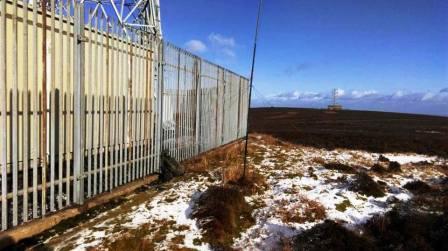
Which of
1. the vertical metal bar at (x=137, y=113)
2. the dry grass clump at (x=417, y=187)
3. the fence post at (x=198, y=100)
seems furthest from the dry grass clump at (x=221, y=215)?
the dry grass clump at (x=417, y=187)

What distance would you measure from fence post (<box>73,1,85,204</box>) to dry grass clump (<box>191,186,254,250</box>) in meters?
1.81

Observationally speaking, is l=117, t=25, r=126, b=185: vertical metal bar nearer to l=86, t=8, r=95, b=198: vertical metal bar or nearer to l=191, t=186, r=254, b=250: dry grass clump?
l=86, t=8, r=95, b=198: vertical metal bar

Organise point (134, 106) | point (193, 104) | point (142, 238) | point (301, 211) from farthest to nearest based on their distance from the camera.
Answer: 1. point (193, 104)
2. point (134, 106)
3. point (301, 211)
4. point (142, 238)

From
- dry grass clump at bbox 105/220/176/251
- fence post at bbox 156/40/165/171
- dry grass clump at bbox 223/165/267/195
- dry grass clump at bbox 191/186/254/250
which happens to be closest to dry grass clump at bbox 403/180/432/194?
dry grass clump at bbox 223/165/267/195

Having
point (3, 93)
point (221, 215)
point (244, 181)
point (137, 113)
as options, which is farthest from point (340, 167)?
point (3, 93)

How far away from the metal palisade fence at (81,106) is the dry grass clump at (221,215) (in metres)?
1.79

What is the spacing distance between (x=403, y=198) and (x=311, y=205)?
2180 millimetres

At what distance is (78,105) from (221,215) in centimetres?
268

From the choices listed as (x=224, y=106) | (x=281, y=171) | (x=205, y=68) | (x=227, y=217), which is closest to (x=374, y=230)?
(x=227, y=217)

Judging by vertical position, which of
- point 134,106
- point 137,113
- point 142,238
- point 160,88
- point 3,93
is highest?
point 160,88

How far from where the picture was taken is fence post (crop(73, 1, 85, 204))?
4.50m

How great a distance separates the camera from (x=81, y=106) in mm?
4590

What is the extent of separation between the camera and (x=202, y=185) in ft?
21.1

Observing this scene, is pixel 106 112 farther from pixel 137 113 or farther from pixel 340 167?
pixel 340 167
